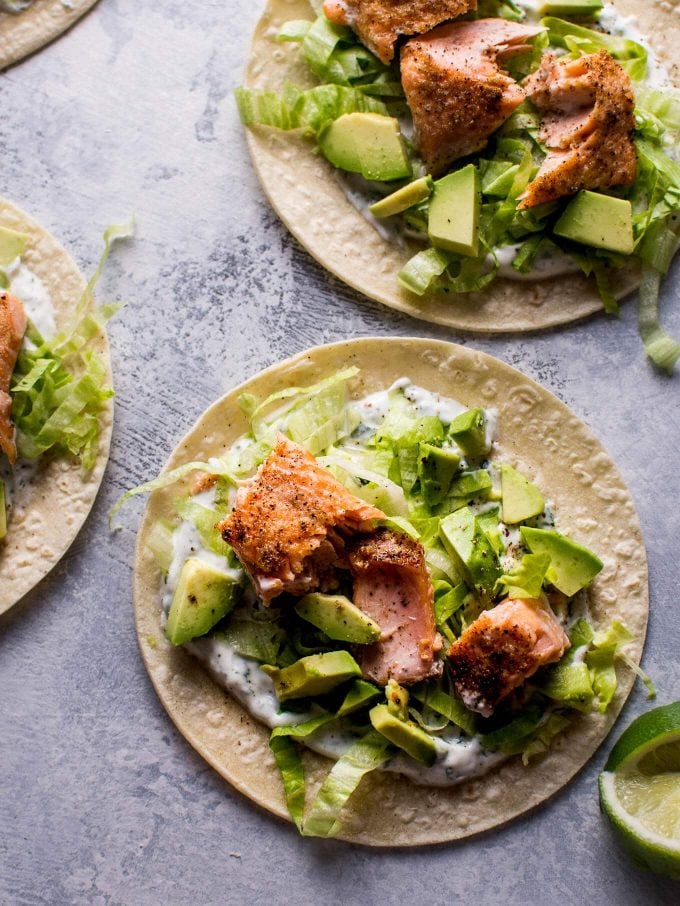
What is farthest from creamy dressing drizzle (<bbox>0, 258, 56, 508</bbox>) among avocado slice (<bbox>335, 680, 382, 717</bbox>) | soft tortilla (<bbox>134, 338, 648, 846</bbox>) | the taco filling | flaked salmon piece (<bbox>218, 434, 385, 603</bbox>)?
avocado slice (<bbox>335, 680, 382, 717</bbox>)

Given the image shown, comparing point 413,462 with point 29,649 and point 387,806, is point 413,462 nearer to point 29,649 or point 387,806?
point 387,806

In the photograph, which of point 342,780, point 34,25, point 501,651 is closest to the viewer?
point 501,651

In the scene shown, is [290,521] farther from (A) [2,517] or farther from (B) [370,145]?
(B) [370,145]

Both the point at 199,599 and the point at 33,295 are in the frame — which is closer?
the point at 199,599

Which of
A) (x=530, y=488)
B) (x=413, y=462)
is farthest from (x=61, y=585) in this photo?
(x=530, y=488)

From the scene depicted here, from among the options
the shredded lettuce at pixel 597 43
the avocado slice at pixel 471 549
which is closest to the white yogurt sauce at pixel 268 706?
the avocado slice at pixel 471 549

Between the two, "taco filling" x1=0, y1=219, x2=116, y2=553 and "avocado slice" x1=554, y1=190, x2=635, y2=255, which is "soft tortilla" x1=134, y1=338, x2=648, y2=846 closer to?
"taco filling" x1=0, y1=219, x2=116, y2=553

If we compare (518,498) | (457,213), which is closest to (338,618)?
(518,498)
